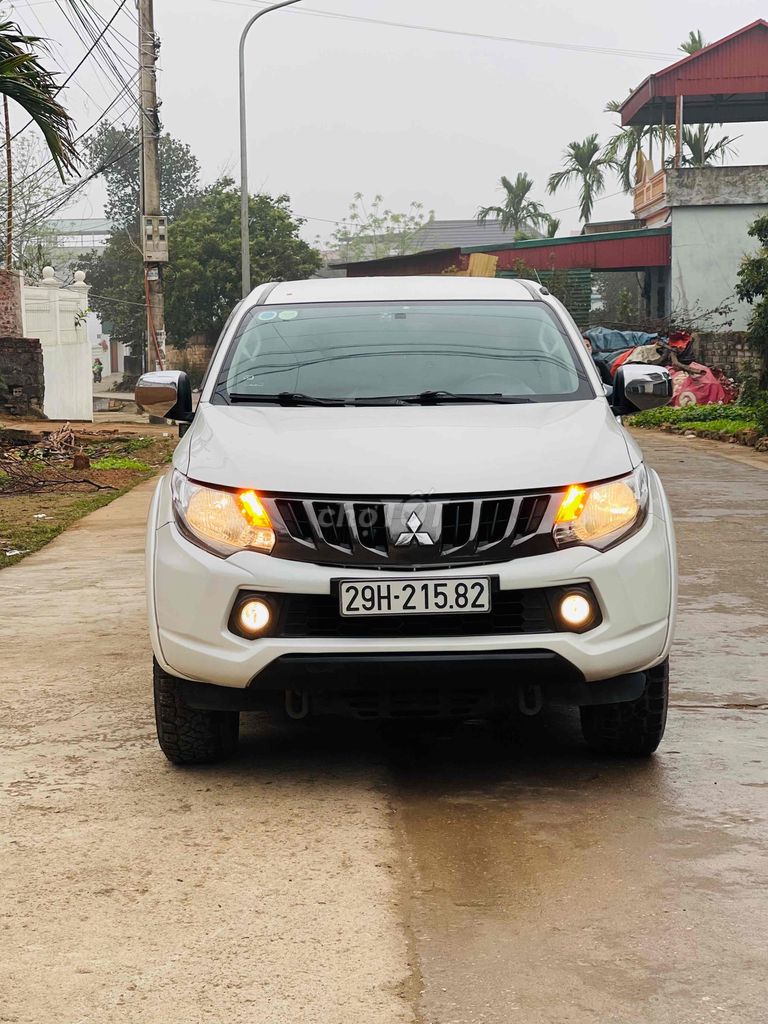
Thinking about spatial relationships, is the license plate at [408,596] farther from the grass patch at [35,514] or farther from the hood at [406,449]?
the grass patch at [35,514]

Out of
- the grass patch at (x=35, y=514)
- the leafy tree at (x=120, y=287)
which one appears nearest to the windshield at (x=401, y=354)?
the grass patch at (x=35, y=514)

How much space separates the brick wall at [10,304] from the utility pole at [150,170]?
2129mm

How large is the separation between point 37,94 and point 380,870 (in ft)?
30.6

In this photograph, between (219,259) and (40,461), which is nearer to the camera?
(40,461)

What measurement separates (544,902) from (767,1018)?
78cm

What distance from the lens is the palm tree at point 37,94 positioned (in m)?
11.4

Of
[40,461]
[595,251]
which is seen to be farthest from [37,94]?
[595,251]

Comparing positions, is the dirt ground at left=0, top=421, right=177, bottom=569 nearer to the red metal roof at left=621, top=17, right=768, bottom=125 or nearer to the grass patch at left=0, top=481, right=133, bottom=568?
the grass patch at left=0, top=481, right=133, bottom=568

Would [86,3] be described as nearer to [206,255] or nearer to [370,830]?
[370,830]

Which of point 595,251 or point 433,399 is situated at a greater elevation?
point 595,251

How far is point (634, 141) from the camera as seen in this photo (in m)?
47.6

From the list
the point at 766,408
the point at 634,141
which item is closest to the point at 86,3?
the point at 766,408

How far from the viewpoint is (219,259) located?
51.5 meters

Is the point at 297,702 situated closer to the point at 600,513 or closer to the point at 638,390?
the point at 600,513
